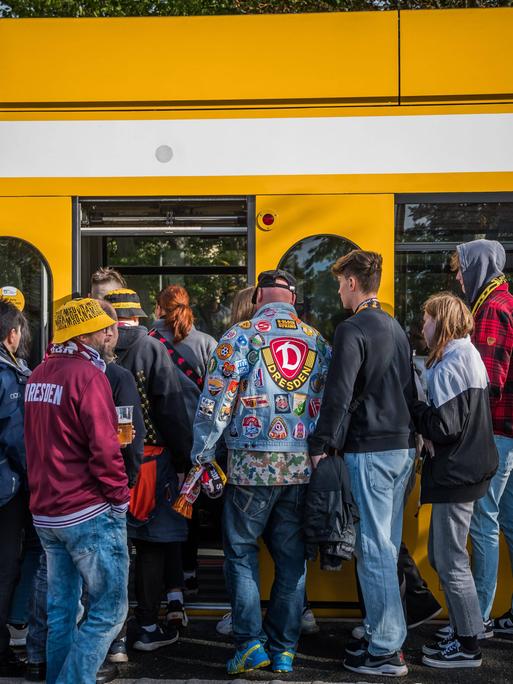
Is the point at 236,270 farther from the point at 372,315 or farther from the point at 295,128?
the point at 372,315

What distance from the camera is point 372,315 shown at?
4070mm

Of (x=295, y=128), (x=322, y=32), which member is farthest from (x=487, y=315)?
(x=322, y=32)

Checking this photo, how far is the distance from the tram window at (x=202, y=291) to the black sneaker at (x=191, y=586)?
1.96 meters

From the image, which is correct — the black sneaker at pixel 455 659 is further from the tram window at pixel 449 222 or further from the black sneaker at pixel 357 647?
the tram window at pixel 449 222

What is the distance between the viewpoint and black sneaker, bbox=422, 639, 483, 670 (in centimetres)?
413

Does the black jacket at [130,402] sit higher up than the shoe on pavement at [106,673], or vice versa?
the black jacket at [130,402]

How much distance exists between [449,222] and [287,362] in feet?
4.49

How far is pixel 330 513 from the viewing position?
3863 mm


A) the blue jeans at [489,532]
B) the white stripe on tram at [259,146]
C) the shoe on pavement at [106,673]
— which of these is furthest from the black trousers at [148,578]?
the white stripe on tram at [259,146]

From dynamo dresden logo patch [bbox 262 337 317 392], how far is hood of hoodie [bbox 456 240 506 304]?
1033mm

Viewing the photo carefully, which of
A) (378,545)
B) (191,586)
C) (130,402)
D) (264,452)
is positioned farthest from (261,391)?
(191,586)

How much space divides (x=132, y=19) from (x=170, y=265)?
199cm

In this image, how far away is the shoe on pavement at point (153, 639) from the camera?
14.5 ft

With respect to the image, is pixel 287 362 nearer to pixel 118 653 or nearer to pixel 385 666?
pixel 385 666
